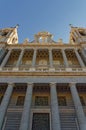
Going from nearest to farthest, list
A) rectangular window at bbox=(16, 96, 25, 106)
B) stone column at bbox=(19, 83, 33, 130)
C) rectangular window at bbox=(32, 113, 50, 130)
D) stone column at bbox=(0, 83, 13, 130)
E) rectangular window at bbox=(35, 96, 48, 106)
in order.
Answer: stone column at bbox=(19, 83, 33, 130) → stone column at bbox=(0, 83, 13, 130) → rectangular window at bbox=(32, 113, 50, 130) → rectangular window at bbox=(35, 96, 48, 106) → rectangular window at bbox=(16, 96, 25, 106)

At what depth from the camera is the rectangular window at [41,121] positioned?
1580 cm

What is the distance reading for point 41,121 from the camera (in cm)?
1650

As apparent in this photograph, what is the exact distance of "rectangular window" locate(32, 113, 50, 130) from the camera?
15.8 m

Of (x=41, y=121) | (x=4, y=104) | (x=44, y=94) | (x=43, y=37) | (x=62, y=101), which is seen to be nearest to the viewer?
(x=4, y=104)

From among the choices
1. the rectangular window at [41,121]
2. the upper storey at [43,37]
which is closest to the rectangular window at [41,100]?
the rectangular window at [41,121]

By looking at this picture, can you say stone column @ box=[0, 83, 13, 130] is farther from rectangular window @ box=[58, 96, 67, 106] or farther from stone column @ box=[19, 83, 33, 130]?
rectangular window @ box=[58, 96, 67, 106]

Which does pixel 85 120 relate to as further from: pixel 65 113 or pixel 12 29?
pixel 12 29

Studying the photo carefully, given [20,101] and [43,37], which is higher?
[43,37]

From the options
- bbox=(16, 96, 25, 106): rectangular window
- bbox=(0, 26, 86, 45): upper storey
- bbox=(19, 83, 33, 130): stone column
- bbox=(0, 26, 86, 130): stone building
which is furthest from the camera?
bbox=(0, 26, 86, 45): upper storey

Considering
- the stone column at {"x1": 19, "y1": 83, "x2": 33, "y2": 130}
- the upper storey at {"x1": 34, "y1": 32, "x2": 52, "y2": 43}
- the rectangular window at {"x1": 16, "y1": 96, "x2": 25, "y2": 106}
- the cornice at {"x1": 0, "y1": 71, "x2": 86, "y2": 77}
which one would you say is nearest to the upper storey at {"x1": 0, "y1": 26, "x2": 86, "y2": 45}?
the upper storey at {"x1": 34, "y1": 32, "x2": 52, "y2": 43}

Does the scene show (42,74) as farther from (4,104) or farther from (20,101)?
(4,104)

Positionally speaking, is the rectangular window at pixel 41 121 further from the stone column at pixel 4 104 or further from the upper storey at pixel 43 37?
the upper storey at pixel 43 37

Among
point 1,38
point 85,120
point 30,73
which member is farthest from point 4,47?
point 85,120

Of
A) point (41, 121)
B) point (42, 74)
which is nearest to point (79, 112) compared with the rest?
point (41, 121)
